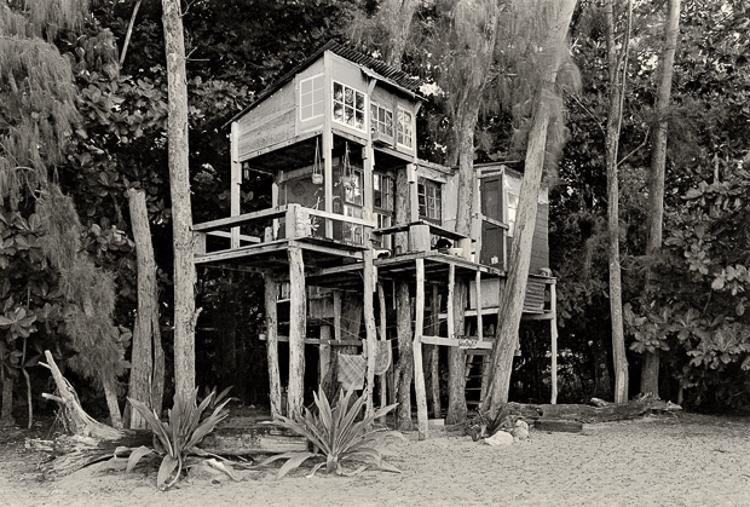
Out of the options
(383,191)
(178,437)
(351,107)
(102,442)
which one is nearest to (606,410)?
(383,191)

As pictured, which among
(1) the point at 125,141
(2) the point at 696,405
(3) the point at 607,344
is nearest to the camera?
(1) the point at 125,141

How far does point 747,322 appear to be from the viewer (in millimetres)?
15539

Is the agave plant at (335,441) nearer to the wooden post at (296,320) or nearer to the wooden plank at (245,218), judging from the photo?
the wooden post at (296,320)

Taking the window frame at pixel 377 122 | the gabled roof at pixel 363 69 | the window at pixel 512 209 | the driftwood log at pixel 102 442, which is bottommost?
the driftwood log at pixel 102 442

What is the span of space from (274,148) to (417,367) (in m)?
4.72

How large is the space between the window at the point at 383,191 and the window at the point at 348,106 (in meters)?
1.98

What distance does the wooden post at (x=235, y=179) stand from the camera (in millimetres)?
13961

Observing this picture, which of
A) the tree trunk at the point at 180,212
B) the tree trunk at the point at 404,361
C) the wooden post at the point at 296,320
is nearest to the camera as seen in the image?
the wooden post at the point at 296,320

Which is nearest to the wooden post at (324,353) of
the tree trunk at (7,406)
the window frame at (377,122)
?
the window frame at (377,122)

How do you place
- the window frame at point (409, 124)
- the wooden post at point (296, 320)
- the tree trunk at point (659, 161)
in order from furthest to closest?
the tree trunk at point (659, 161) → the window frame at point (409, 124) → the wooden post at point (296, 320)

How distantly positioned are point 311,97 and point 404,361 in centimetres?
504

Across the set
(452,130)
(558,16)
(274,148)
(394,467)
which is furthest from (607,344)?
(394,467)

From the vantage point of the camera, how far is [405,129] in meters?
15.6

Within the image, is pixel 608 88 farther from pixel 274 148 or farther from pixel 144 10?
pixel 144 10
